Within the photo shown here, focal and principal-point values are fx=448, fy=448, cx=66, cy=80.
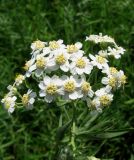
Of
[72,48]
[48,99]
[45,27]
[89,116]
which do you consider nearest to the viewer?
[48,99]

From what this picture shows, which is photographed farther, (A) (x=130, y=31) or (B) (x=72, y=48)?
(A) (x=130, y=31)

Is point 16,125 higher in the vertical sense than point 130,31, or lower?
lower

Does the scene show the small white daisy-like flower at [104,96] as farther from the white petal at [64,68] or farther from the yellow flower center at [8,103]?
the yellow flower center at [8,103]

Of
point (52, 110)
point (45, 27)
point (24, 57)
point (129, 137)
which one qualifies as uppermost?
point (45, 27)

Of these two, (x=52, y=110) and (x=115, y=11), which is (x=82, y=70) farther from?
(x=115, y=11)

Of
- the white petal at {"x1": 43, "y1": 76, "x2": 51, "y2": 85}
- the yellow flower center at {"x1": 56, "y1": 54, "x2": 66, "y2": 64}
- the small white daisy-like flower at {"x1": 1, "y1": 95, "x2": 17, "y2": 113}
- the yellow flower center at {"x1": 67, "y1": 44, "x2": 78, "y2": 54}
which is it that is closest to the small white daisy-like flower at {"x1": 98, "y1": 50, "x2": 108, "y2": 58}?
the yellow flower center at {"x1": 67, "y1": 44, "x2": 78, "y2": 54}

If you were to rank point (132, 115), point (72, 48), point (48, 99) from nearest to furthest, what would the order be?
1. point (48, 99)
2. point (72, 48)
3. point (132, 115)

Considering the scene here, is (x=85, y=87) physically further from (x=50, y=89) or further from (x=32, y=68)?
(x=32, y=68)

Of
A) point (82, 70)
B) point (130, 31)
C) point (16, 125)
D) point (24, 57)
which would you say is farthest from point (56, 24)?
point (82, 70)
